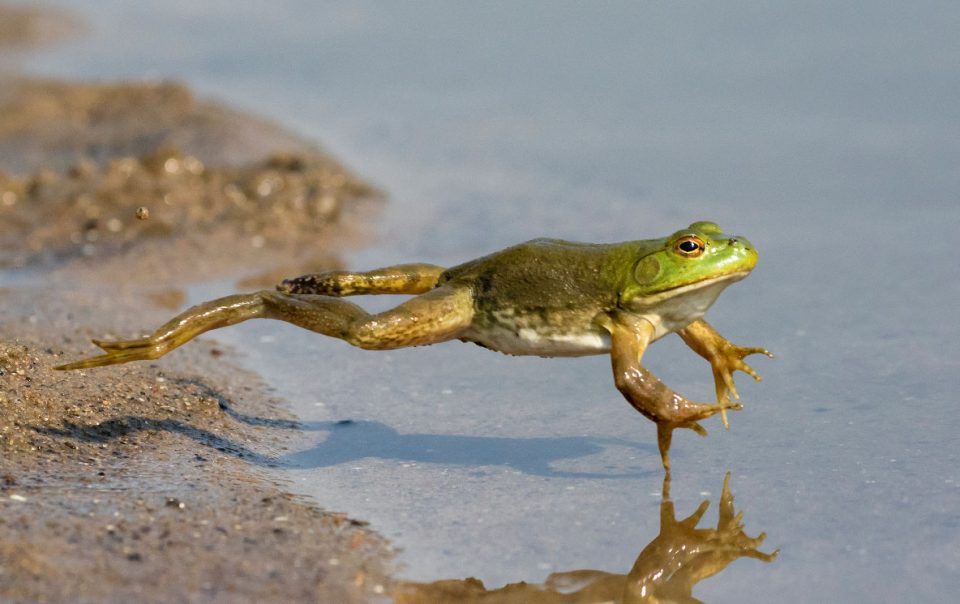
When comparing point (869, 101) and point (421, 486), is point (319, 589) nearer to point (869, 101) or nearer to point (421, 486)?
point (421, 486)

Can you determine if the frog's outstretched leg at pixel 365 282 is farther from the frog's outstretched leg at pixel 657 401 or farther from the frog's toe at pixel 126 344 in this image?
the frog's outstretched leg at pixel 657 401

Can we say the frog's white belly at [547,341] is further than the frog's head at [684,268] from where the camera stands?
Yes

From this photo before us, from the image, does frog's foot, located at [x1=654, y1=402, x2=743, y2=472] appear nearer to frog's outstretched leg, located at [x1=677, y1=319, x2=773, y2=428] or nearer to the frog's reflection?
the frog's reflection

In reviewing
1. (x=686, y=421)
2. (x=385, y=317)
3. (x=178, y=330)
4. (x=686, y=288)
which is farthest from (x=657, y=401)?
(x=178, y=330)

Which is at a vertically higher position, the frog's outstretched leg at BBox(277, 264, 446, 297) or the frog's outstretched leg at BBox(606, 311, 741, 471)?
the frog's outstretched leg at BBox(277, 264, 446, 297)

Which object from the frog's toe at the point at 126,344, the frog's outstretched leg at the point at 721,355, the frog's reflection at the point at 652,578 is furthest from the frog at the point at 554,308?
the frog's reflection at the point at 652,578

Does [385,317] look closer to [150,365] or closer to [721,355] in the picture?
[721,355]

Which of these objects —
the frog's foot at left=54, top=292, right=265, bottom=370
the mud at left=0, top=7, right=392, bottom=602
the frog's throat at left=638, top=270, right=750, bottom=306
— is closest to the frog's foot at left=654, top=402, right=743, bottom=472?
the frog's throat at left=638, top=270, right=750, bottom=306
